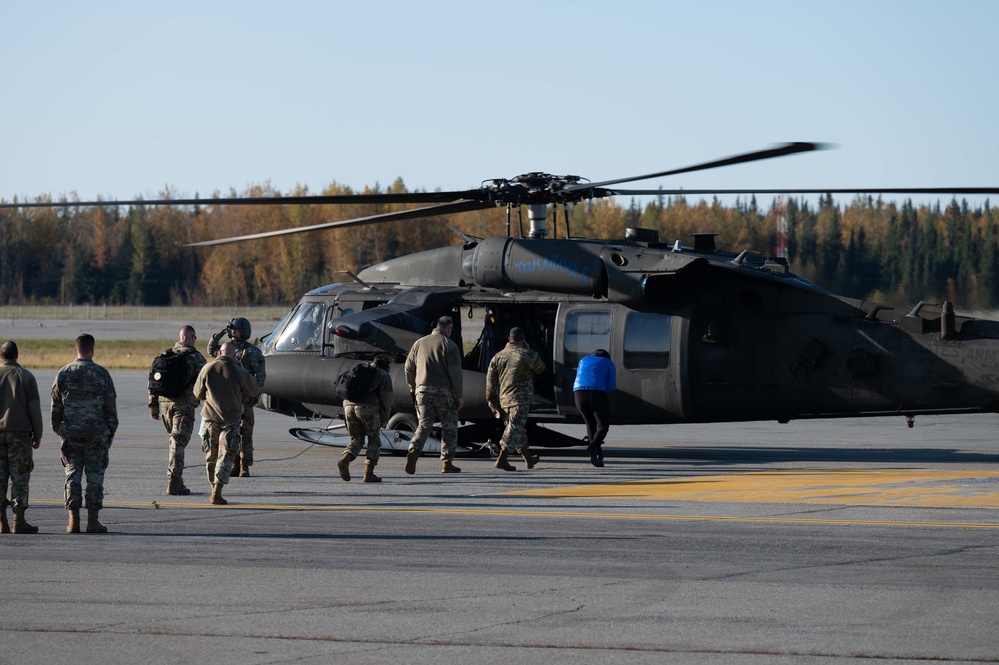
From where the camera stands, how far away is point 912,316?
1661 cm

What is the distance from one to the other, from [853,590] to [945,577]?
909 mm

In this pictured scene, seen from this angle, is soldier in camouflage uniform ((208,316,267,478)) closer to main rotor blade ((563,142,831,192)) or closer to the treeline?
main rotor blade ((563,142,831,192))

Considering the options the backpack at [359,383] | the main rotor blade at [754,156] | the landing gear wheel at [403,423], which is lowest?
the landing gear wheel at [403,423]

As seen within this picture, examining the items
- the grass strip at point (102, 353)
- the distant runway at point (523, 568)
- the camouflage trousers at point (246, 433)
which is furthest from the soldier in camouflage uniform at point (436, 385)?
the grass strip at point (102, 353)

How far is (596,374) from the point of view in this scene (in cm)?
1675

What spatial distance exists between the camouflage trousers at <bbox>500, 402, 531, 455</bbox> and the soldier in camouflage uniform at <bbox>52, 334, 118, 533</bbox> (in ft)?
19.8

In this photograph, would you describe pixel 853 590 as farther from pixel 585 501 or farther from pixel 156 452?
pixel 156 452

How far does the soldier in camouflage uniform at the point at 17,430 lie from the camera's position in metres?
11.2

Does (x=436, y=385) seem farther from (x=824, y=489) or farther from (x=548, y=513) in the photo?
(x=824, y=489)

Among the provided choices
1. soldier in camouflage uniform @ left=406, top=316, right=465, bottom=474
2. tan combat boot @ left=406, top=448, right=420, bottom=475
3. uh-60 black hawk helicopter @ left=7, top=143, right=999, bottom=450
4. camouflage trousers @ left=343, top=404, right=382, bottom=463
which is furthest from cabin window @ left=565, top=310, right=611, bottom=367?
camouflage trousers @ left=343, top=404, right=382, bottom=463

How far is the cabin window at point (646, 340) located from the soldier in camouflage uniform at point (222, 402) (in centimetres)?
570

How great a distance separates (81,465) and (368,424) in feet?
14.2

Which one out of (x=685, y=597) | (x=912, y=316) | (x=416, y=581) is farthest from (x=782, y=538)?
(x=912, y=316)

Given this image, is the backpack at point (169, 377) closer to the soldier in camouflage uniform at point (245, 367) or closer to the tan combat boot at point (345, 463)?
the soldier in camouflage uniform at point (245, 367)
